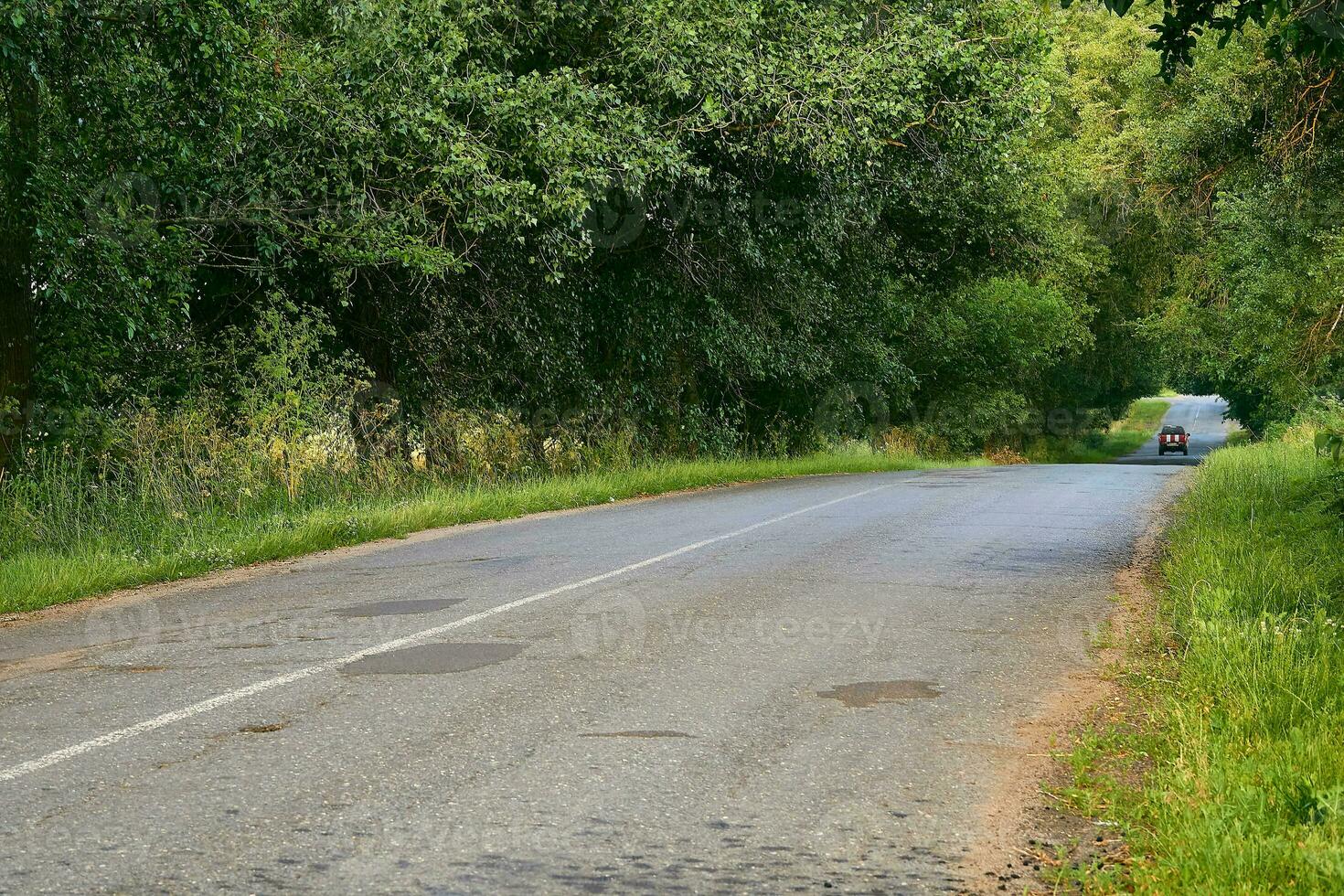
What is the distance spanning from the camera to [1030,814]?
5086 mm

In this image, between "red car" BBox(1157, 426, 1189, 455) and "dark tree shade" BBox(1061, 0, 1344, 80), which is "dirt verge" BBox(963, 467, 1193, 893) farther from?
"red car" BBox(1157, 426, 1189, 455)

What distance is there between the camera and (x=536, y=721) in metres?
6.31

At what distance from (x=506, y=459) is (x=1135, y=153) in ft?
55.7

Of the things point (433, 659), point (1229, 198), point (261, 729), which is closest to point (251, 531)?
point (433, 659)

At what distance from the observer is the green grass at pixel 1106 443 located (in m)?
66.6

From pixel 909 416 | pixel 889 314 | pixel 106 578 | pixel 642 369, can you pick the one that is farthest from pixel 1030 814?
pixel 909 416

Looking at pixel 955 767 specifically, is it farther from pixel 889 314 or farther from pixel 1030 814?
pixel 889 314

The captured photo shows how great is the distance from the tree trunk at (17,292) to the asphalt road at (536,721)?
416cm

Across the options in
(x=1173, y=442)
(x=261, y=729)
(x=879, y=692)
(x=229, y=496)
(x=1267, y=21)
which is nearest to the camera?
(x=261, y=729)

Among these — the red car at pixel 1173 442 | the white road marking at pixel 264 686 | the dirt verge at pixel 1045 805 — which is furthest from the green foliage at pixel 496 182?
the red car at pixel 1173 442

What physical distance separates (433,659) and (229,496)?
315 inches

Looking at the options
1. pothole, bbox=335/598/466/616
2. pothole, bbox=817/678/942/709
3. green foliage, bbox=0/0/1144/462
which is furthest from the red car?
pothole, bbox=817/678/942/709

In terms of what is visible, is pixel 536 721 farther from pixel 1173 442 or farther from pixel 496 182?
pixel 1173 442

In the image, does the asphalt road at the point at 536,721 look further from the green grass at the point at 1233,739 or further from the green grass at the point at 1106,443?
the green grass at the point at 1106,443
